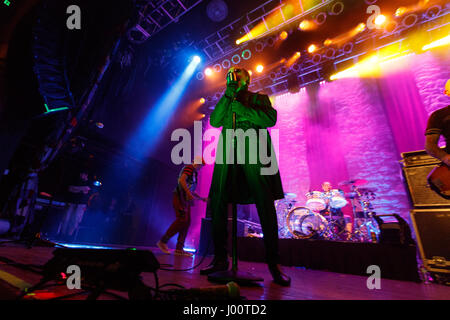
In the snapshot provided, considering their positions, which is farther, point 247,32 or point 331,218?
point 247,32

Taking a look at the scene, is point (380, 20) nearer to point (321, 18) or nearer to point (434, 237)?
point (321, 18)

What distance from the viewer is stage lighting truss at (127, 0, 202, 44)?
17.6 feet

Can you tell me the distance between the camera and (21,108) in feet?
10.7

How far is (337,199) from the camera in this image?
4.86 meters

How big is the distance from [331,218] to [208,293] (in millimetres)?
4973

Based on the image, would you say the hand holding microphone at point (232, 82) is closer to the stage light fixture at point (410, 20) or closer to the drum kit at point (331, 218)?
the drum kit at point (331, 218)

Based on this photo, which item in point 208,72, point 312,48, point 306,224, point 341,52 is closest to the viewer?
point 306,224

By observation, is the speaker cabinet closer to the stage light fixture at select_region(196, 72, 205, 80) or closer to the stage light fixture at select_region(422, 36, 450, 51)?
the stage light fixture at select_region(422, 36, 450, 51)

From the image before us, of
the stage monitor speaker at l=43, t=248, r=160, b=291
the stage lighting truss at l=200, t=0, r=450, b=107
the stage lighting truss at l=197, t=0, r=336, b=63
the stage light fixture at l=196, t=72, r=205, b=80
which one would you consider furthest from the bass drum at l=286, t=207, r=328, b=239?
the stage light fixture at l=196, t=72, r=205, b=80

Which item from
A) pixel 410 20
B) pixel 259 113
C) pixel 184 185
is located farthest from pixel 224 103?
pixel 410 20

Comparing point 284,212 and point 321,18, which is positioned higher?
point 321,18

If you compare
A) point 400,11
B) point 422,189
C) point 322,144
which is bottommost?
point 422,189
